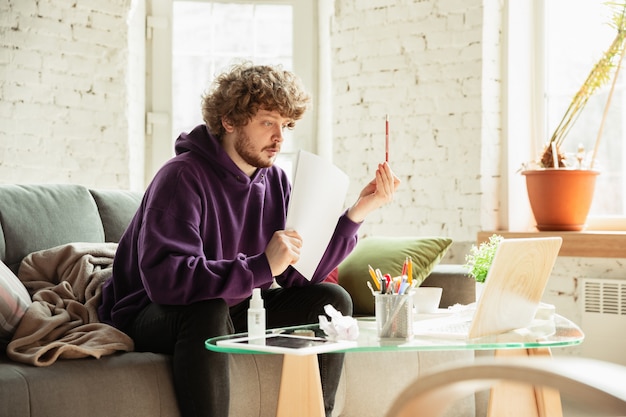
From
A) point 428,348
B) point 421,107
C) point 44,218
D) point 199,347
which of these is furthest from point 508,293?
point 421,107

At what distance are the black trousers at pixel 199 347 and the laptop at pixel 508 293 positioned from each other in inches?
12.9

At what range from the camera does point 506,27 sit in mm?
3854

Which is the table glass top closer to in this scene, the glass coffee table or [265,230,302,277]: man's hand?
the glass coffee table

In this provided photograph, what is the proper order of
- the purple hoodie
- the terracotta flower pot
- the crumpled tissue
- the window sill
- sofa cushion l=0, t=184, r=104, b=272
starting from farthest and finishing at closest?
the terracotta flower pot → the window sill → sofa cushion l=0, t=184, r=104, b=272 → the purple hoodie → the crumpled tissue

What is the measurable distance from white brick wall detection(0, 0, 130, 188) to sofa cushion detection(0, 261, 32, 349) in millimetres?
1513

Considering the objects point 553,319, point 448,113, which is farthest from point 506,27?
point 553,319

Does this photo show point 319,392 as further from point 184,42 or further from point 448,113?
point 184,42

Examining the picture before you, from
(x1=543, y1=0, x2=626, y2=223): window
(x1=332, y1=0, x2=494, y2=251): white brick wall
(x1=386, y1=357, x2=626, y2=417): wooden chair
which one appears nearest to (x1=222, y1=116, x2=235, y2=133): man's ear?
(x1=386, y1=357, x2=626, y2=417): wooden chair

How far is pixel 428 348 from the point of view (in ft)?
5.31

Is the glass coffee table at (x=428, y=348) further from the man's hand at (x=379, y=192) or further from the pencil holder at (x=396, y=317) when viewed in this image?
the man's hand at (x=379, y=192)

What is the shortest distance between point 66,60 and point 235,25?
2.87ft

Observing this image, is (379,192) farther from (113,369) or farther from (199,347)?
(113,369)

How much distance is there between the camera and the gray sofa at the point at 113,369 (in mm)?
1814

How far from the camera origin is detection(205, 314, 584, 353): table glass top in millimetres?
1638
